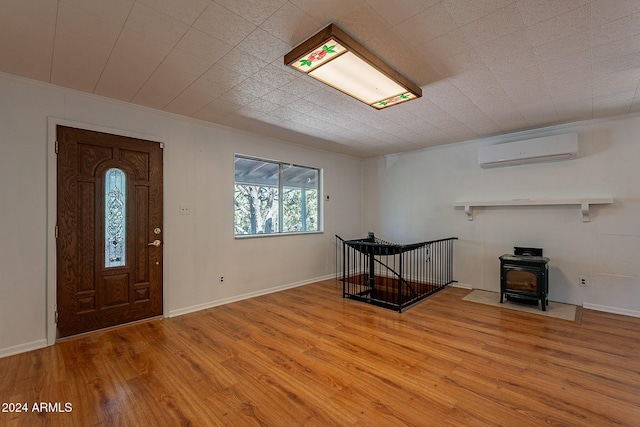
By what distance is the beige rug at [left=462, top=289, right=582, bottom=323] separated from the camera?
3.80m

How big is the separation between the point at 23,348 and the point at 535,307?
20.6ft

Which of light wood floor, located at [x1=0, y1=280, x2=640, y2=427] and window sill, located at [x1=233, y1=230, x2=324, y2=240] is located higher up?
window sill, located at [x1=233, y1=230, x2=324, y2=240]

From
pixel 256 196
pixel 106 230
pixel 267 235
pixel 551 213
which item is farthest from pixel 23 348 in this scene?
pixel 551 213

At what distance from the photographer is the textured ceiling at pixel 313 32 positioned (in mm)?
1917

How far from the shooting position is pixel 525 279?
416cm

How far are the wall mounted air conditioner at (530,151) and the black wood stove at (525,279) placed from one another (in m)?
1.54

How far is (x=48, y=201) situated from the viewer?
9.85 feet

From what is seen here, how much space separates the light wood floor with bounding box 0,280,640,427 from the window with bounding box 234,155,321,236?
1740mm

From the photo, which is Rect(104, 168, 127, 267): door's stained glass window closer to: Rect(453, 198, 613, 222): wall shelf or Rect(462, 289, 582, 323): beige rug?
Rect(462, 289, 582, 323): beige rug

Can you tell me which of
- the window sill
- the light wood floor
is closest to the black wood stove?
the light wood floor

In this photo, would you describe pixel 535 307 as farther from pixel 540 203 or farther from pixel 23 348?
pixel 23 348

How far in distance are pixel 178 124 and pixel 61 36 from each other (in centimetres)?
179

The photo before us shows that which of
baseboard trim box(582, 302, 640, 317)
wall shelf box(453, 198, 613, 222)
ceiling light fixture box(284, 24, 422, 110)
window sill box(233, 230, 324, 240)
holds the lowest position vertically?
baseboard trim box(582, 302, 640, 317)

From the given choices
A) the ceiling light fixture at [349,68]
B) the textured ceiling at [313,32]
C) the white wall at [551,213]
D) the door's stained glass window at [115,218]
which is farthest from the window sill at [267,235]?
the ceiling light fixture at [349,68]
